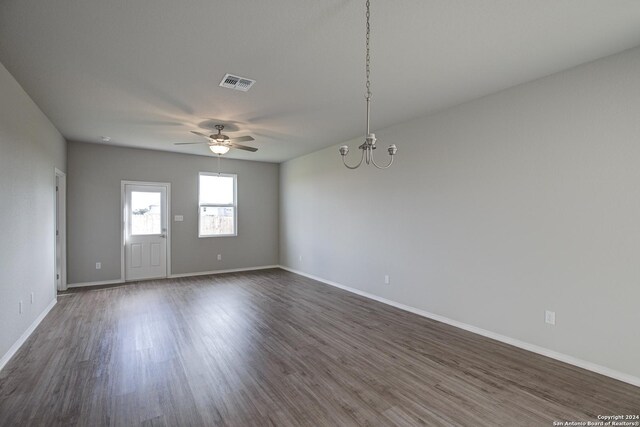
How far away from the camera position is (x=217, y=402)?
7.51ft

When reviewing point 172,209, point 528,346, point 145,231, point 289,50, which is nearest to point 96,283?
point 145,231

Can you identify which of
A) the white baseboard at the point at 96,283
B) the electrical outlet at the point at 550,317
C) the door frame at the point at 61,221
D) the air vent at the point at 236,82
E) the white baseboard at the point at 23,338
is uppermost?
the air vent at the point at 236,82

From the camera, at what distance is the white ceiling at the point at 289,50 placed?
2086mm

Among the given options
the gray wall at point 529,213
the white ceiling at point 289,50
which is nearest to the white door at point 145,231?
the white ceiling at point 289,50

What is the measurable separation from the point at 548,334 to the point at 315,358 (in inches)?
92.0

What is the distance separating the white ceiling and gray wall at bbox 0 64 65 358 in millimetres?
296

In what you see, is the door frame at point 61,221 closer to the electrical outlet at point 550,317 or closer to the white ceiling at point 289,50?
the white ceiling at point 289,50

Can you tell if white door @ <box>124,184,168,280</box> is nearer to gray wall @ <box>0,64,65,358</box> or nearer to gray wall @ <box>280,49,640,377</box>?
gray wall @ <box>0,64,65,358</box>

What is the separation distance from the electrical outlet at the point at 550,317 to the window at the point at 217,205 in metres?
6.39


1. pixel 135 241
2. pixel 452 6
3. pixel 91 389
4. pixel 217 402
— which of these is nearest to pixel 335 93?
pixel 452 6

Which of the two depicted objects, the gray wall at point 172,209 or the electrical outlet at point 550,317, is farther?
the gray wall at point 172,209

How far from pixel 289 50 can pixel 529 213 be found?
2.88 metres

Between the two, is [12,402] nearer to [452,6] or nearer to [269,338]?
[269,338]

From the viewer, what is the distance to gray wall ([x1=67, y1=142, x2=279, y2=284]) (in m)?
5.89
